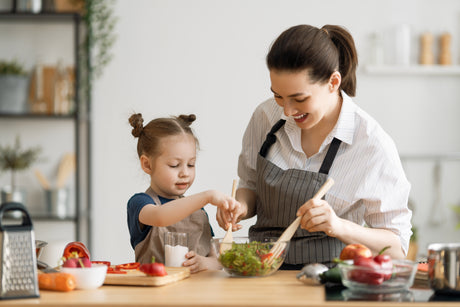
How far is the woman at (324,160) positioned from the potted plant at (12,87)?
8.22 feet

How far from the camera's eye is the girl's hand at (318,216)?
173 cm

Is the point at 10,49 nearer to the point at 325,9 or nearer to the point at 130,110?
the point at 130,110

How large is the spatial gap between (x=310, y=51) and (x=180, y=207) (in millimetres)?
627

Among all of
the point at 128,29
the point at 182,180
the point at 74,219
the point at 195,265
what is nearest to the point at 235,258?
the point at 195,265

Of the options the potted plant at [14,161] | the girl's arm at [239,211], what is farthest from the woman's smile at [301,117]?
the potted plant at [14,161]

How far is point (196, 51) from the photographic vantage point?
4.34 meters

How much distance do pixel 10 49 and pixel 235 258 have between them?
3.23 m

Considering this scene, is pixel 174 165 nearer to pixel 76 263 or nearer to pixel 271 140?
pixel 271 140

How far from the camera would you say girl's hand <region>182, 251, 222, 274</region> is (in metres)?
1.91

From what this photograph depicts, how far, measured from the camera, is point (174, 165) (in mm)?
2129

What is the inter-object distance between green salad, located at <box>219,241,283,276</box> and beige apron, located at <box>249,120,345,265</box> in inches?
11.6

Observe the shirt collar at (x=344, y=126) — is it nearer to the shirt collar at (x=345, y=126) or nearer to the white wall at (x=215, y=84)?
the shirt collar at (x=345, y=126)

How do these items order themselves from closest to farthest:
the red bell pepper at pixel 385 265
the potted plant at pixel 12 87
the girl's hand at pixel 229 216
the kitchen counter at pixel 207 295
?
the kitchen counter at pixel 207 295
the red bell pepper at pixel 385 265
the girl's hand at pixel 229 216
the potted plant at pixel 12 87

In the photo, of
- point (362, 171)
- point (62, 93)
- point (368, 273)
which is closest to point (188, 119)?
point (362, 171)
